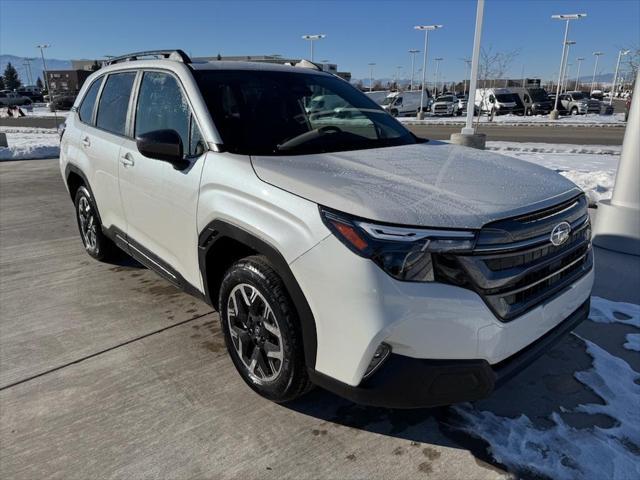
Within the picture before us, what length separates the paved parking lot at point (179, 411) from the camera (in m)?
2.25

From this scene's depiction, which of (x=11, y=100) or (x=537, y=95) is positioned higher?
(x=537, y=95)

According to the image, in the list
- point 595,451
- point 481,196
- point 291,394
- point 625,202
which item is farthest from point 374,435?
point 625,202

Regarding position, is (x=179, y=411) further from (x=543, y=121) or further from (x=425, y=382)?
(x=543, y=121)

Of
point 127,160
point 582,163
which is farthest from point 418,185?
point 582,163

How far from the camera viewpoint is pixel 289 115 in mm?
3178

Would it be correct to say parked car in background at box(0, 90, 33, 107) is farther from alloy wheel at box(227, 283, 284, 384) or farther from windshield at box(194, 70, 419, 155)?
alloy wheel at box(227, 283, 284, 384)

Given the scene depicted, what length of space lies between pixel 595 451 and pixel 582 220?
115 centimetres

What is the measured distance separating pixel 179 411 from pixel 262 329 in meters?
0.66

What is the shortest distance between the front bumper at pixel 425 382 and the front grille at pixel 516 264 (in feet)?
0.83

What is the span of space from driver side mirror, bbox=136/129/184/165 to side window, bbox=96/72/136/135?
113 centimetres

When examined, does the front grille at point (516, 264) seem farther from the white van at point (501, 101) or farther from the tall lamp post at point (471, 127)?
the white van at point (501, 101)

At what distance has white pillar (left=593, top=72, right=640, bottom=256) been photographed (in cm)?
502

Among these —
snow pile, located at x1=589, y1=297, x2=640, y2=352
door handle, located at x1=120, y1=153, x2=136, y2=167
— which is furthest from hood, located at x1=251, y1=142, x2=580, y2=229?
snow pile, located at x1=589, y1=297, x2=640, y2=352

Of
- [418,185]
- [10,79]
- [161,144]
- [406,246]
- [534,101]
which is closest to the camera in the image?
[406,246]
